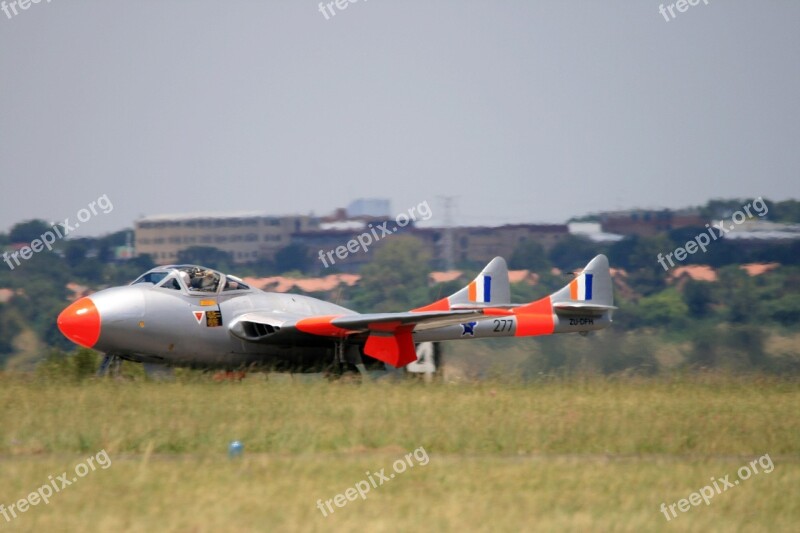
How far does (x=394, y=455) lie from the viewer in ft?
38.4

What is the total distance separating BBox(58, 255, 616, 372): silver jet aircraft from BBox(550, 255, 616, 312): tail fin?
305 millimetres

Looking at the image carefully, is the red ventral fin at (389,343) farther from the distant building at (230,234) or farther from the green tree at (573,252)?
the distant building at (230,234)

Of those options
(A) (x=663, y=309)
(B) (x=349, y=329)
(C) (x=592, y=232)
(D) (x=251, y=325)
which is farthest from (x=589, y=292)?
(C) (x=592, y=232)

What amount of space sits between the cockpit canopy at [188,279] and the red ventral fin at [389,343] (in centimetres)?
254

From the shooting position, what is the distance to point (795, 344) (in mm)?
25094

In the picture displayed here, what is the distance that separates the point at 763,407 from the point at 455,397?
4399mm

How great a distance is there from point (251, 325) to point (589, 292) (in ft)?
23.6

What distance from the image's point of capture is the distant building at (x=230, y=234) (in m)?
49.8

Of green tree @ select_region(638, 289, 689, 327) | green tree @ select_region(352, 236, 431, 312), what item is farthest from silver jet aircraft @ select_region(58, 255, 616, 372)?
green tree @ select_region(352, 236, 431, 312)

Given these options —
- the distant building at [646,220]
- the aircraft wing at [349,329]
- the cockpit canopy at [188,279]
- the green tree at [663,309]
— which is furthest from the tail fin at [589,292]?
the distant building at [646,220]

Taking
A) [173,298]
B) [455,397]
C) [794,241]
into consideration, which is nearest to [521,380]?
[455,397]

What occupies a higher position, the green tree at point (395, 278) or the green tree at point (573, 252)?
the green tree at point (573, 252)

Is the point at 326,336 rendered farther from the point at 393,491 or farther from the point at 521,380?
the point at 393,491

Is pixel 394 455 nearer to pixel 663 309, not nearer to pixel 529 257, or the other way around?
pixel 663 309
